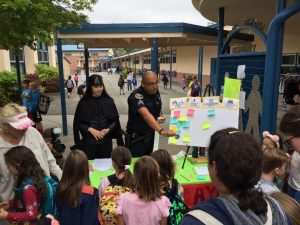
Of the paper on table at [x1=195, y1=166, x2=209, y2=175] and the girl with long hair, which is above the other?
the girl with long hair

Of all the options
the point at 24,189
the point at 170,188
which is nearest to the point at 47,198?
the point at 24,189

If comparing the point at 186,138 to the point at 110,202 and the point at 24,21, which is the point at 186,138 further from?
the point at 24,21

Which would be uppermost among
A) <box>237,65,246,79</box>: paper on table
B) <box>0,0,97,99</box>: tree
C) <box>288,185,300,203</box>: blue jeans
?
<box>0,0,97,99</box>: tree

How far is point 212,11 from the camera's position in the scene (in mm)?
6984

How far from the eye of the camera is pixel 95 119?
423 cm

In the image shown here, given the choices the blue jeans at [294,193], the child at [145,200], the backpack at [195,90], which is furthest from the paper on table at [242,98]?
the backpack at [195,90]

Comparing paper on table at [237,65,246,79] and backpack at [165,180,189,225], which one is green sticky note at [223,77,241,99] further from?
backpack at [165,180,189,225]

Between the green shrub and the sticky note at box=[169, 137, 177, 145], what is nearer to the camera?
the sticky note at box=[169, 137, 177, 145]

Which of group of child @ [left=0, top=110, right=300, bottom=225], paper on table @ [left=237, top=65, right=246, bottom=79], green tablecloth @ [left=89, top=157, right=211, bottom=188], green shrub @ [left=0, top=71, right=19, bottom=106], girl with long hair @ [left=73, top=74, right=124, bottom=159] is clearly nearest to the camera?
group of child @ [left=0, top=110, right=300, bottom=225]

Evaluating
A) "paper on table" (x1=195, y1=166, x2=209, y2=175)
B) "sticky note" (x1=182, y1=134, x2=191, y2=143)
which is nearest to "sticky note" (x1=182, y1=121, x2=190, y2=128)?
"sticky note" (x1=182, y1=134, x2=191, y2=143)

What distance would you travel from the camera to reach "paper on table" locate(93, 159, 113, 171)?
3.87m

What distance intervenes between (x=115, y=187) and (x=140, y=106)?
150 cm

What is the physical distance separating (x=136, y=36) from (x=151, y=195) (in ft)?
19.0

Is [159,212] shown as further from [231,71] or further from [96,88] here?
[231,71]
